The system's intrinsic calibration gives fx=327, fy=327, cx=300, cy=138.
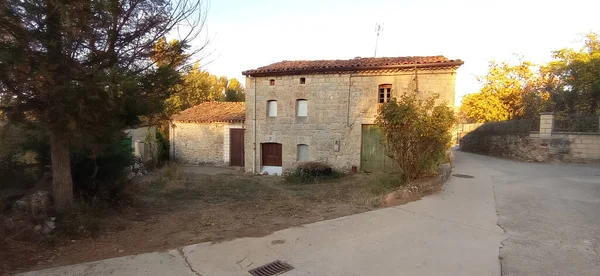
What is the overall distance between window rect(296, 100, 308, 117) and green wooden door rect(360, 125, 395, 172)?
116 inches

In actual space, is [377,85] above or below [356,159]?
above

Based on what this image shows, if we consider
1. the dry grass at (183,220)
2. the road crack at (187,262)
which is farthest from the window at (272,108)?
the road crack at (187,262)

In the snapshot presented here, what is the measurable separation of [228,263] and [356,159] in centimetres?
1157

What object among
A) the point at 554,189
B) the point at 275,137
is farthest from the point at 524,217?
the point at 275,137

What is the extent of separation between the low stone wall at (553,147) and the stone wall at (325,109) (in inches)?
209

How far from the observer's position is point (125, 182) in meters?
7.49

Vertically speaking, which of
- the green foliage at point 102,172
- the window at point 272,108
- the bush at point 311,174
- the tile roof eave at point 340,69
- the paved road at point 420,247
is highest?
the tile roof eave at point 340,69

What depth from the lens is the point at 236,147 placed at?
19.3 m

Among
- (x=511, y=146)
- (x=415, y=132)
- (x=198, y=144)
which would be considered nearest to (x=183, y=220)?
(x=415, y=132)

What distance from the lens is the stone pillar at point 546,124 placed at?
14.6 m

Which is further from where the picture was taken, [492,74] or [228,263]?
[492,74]

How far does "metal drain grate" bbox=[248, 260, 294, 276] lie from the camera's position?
3.74 metres

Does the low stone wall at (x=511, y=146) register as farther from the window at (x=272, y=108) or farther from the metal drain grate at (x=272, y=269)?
the metal drain grate at (x=272, y=269)

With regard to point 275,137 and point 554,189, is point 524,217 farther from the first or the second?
point 275,137
